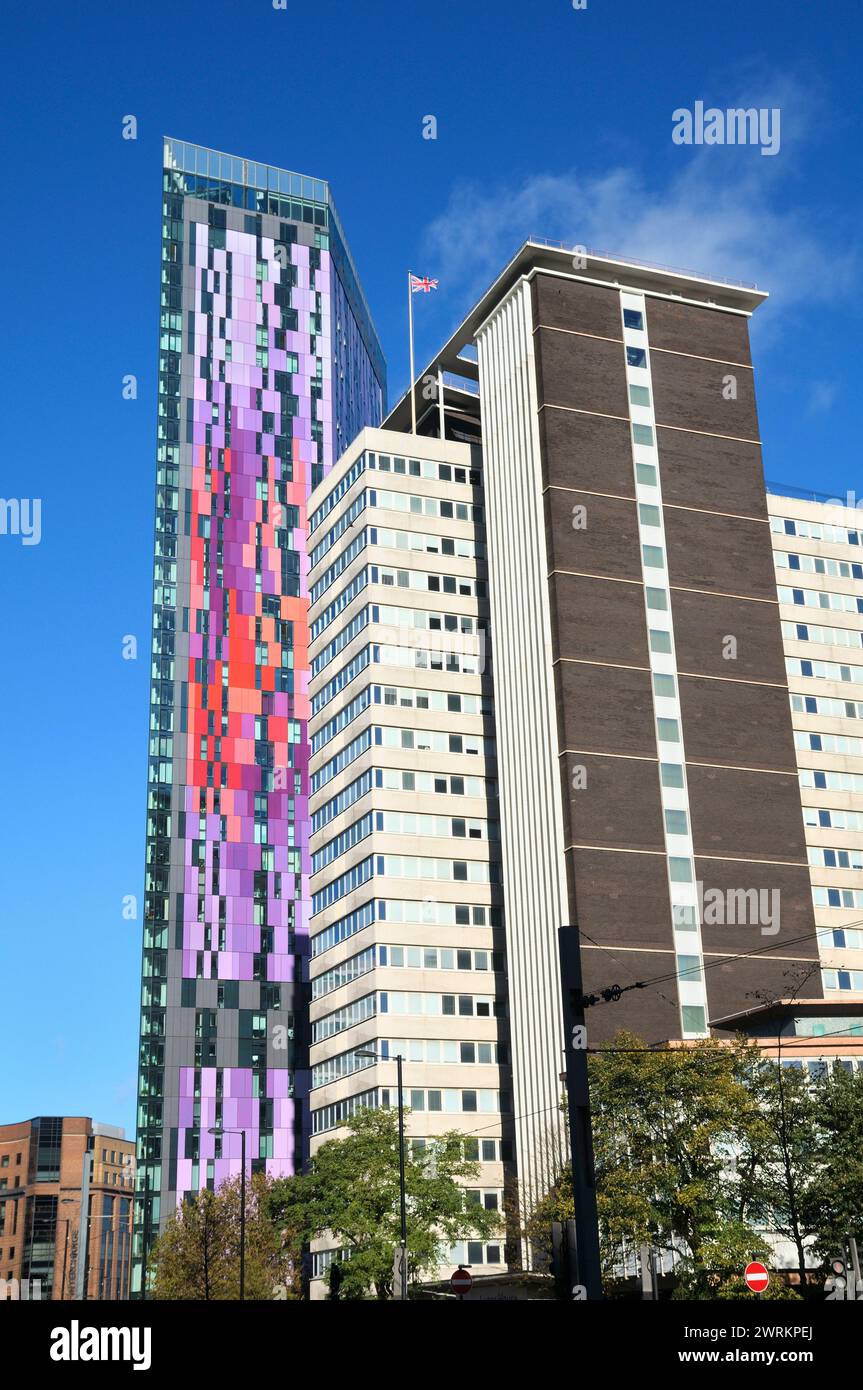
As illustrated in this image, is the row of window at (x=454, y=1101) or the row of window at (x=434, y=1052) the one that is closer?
the row of window at (x=454, y=1101)

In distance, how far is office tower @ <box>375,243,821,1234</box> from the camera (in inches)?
3420

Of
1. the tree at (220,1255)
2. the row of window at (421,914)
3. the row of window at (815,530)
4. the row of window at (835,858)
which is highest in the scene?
the row of window at (815,530)

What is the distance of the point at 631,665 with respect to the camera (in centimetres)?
9362

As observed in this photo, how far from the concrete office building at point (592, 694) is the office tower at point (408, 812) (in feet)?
0.96

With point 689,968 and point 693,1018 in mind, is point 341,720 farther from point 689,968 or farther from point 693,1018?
point 693,1018

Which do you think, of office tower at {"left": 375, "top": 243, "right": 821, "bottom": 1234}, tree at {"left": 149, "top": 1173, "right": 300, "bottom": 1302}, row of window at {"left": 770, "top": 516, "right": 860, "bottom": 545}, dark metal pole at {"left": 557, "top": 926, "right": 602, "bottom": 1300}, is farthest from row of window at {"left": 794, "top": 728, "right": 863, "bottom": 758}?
dark metal pole at {"left": 557, "top": 926, "right": 602, "bottom": 1300}

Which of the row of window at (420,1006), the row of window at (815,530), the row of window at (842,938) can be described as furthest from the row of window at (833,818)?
the row of window at (420,1006)

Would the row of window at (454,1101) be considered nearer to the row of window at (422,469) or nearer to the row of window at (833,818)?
the row of window at (833,818)

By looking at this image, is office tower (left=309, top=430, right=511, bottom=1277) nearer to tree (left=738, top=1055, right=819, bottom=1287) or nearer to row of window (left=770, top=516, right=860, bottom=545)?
row of window (left=770, top=516, right=860, bottom=545)

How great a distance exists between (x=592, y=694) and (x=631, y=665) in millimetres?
3982

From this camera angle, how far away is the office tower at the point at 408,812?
302ft

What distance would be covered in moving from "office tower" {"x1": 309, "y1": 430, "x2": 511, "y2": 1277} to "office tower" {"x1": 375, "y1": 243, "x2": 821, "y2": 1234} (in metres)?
Answer: 3.10

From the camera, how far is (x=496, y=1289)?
3241 inches

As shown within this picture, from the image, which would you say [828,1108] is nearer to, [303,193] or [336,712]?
[336,712]
